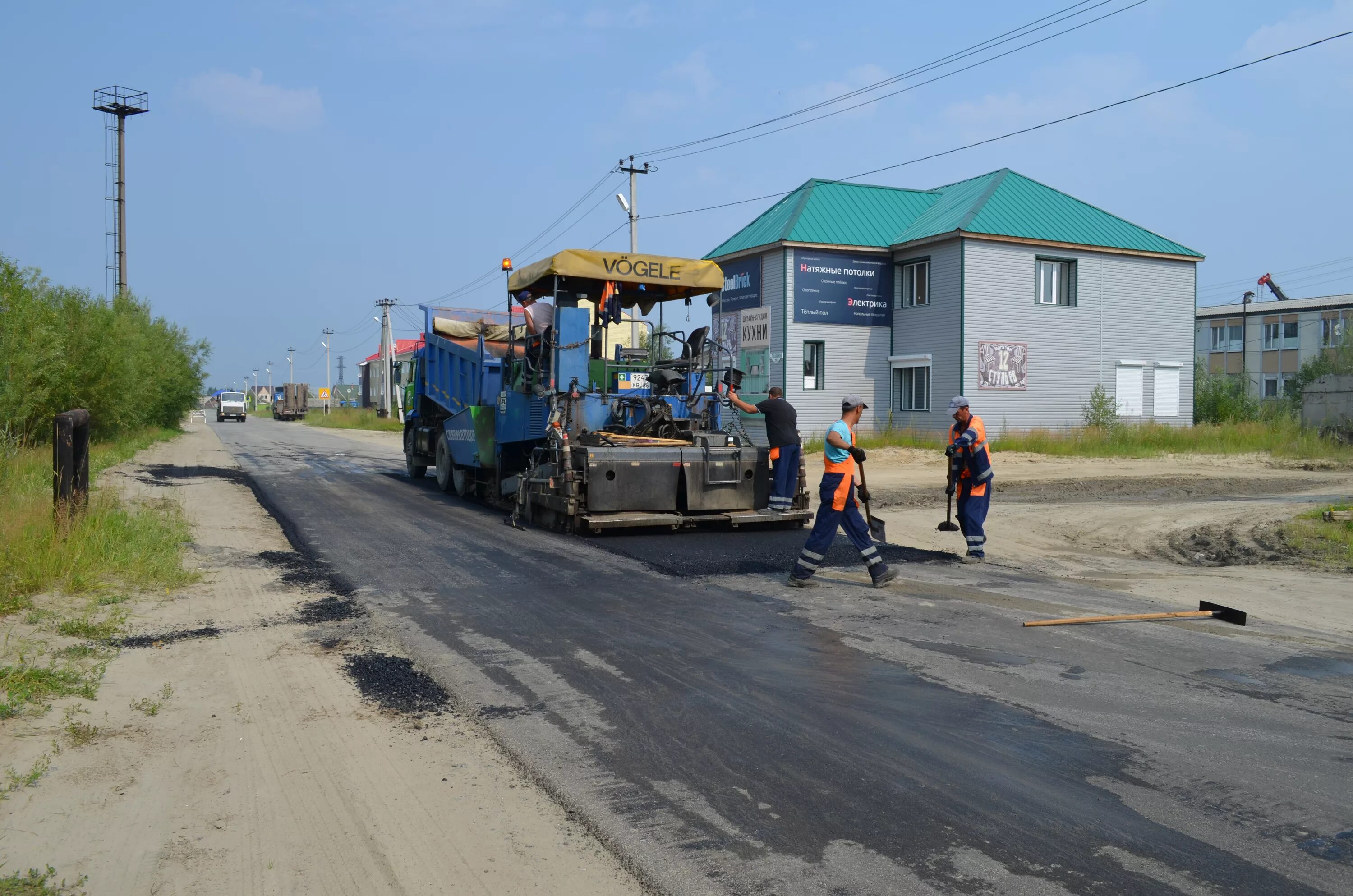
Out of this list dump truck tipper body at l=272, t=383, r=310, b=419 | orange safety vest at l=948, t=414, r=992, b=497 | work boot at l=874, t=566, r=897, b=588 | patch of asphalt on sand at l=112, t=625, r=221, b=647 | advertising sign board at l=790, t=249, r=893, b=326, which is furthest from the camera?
dump truck tipper body at l=272, t=383, r=310, b=419

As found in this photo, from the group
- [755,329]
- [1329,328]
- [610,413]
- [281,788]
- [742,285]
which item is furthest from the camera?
[1329,328]

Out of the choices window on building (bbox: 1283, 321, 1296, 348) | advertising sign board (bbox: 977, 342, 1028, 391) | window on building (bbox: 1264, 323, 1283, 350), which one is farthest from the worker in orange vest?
window on building (bbox: 1264, 323, 1283, 350)

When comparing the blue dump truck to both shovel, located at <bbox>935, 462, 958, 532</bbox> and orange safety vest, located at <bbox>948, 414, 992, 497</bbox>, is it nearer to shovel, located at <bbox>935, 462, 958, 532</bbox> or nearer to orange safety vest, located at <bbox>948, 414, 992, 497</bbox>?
shovel, located at <bbox>935, 462, 958, 532</bbox>

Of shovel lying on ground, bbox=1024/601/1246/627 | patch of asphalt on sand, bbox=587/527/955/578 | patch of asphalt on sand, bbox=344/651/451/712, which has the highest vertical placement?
patch of asphalt on sand, bbox=587/527/955/578

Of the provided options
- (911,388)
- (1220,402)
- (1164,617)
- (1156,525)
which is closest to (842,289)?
(911,388)

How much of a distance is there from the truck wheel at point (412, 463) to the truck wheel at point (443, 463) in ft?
7.46

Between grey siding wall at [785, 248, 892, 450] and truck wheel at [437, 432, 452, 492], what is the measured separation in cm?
1418

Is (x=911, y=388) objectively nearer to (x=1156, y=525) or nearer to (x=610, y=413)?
(x=1156, y=525)

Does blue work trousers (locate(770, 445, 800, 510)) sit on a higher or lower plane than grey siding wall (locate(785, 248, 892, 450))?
lower

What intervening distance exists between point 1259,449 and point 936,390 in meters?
7.99

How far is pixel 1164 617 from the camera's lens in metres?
7.18

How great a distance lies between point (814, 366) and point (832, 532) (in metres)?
21.9

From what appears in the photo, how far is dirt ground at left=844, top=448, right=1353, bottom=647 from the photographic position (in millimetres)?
8797

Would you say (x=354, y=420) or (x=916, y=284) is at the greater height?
(x=916, y=284)
